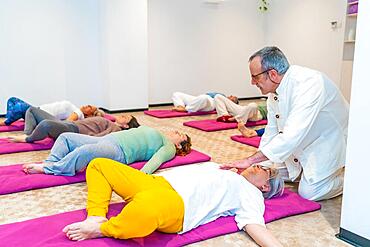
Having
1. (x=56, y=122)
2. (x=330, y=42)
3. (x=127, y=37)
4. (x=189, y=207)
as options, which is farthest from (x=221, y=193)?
(x=330, y=42)

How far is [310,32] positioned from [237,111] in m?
2.73

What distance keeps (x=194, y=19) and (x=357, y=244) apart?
560 cm

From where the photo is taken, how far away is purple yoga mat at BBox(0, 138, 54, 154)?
318 centimetres

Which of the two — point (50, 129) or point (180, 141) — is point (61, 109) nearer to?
point (50, 129)

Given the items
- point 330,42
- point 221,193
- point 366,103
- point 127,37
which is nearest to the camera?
point 366,103

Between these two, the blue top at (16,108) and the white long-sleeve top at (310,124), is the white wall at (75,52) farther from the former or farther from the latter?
the white long-sleeve top at (310,124)

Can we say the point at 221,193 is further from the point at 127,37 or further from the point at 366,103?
the point at 127,37

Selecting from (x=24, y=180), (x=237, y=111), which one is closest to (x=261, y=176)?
(x=24, y=180)

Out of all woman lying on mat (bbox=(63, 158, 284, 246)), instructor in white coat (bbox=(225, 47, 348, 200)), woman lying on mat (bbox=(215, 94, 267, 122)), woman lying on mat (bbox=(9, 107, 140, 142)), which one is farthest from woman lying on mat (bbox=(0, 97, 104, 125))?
instructor in white coat (bbox=(225, 47, 348, 200))

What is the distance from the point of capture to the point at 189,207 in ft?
5.64

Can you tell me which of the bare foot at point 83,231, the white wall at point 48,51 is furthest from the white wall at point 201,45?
the bare foot at point 83,231

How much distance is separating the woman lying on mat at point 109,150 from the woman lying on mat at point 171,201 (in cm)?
66

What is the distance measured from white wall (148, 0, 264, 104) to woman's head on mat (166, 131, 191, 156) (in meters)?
3.58

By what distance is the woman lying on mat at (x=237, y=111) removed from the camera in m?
4.64
